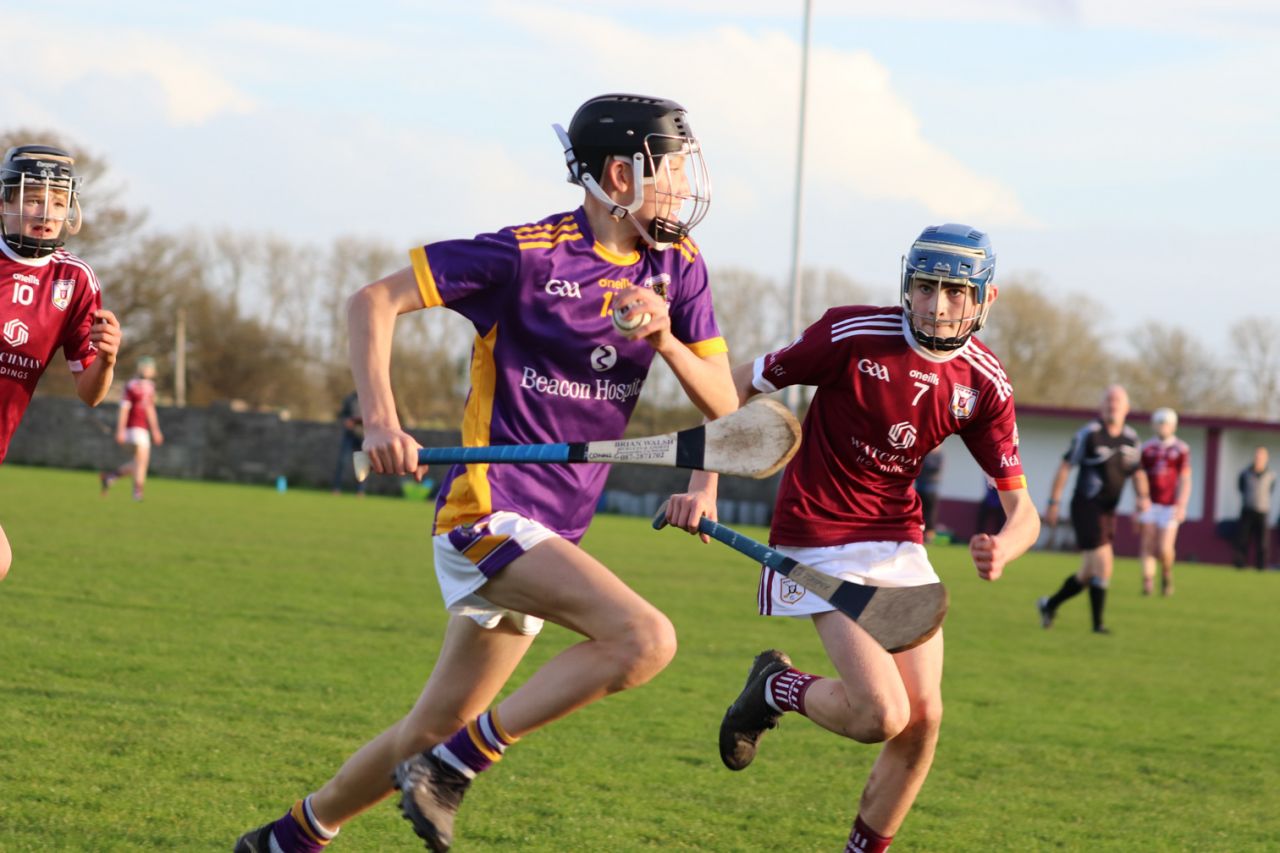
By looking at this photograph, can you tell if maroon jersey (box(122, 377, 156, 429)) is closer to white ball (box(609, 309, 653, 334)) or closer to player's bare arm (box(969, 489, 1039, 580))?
player's bare arm (box(969, 489, 1039, 580))

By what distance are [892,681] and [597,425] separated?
1.17 m

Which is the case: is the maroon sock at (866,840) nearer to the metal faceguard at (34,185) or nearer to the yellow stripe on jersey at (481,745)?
the yellow stripe on jersey at (481,745)

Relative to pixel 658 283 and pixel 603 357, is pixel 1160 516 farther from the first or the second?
pixel 603 357

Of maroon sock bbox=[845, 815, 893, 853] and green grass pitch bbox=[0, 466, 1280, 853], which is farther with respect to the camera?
green grass pitch bbox=[0, 466, 1280, 853]

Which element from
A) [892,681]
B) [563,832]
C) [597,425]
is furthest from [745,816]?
[597,425]

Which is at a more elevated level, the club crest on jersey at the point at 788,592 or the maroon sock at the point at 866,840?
the club crest on jersey at the point at 788,592

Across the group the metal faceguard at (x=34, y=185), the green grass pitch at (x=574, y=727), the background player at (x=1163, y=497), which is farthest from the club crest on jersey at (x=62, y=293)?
the background player at (x=1163, y=497)

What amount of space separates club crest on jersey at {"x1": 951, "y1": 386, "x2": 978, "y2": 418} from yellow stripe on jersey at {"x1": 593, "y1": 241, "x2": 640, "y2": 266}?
121 cm

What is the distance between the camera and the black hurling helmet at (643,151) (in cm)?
409

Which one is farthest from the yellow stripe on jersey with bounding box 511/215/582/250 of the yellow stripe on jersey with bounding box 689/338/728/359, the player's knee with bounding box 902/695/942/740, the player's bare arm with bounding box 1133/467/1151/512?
the player's bare arm with bounding box 1133/467/1151/512

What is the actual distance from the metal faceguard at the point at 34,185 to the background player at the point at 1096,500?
9154 mm

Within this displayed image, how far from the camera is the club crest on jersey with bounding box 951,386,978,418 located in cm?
477

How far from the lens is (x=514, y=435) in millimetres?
4039

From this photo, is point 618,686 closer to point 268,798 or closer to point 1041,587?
point 268,798
